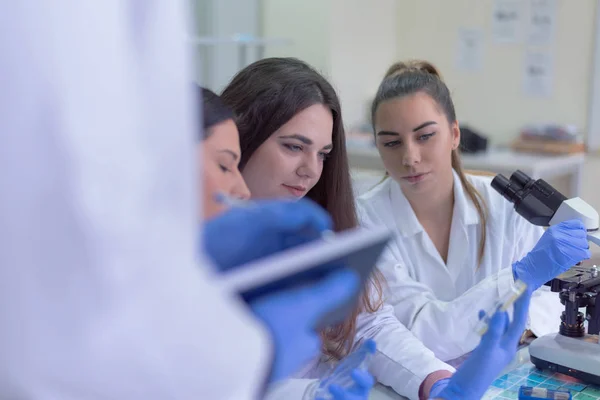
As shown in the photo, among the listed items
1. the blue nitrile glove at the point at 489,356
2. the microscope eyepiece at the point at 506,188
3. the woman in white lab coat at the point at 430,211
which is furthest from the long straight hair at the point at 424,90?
the blue nitrile glove at the point at 489,356

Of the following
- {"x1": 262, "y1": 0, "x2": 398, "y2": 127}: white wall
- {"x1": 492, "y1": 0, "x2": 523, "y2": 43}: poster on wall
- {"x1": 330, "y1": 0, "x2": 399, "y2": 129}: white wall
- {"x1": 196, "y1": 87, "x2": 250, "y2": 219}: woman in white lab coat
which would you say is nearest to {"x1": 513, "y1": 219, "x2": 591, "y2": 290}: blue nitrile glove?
{"x1": 196, "y1": 87, "x2": 250, "y2": 219}: woman in white lab coat

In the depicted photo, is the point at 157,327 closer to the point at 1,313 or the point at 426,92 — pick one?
the point at 1,313

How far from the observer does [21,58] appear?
1.90ft

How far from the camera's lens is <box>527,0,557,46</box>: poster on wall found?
3.97m

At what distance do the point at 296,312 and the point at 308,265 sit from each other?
0.04 meters

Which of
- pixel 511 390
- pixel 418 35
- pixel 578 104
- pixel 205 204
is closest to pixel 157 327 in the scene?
pixel 205 204

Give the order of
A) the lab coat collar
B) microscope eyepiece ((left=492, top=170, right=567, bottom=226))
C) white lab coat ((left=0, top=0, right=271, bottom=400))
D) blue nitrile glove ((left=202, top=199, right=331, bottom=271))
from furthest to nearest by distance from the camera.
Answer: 1. the lab coat collar
2. microscope eyepiece ((left=492, top=170, right=567, bottom=226))
3. blue nitrile glove ((left=202, top=199, right=331, bottom=271))
4. white lab coat ((left=0, top=0, right=271, bottom=400))

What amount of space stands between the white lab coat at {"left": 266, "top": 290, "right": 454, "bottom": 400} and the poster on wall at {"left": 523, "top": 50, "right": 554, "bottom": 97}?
9.18 ft

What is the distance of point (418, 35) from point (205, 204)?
150 inches

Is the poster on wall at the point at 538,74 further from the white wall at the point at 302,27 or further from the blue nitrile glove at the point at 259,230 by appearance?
the blue nitrile glove at the point at 259,230

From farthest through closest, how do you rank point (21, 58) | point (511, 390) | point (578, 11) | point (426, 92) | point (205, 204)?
point (578, 11)
point (426, 92)
point (511, 390)
point (205, 204)
point (21, 58)

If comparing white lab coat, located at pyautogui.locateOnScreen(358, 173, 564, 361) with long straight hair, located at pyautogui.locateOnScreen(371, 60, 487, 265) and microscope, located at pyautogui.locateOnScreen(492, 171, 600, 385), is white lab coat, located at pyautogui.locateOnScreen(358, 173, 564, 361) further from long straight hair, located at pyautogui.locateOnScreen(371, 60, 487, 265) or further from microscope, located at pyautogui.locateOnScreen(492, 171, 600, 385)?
microscope, located at pyautogui.locateOnScreen(492, 171, 600, 385)

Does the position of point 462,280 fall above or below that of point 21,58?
below

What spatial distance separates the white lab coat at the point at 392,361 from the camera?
1426mm
